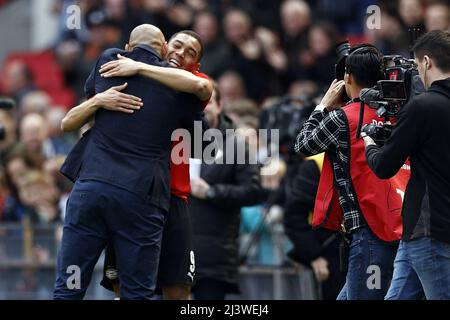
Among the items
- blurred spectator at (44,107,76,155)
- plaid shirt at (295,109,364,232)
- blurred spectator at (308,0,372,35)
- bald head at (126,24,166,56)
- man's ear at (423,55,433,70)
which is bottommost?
plaid shirt at (295,109,364,232)

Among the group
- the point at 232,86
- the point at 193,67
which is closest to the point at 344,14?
the point at 232,86

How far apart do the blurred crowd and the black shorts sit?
2.83 meters

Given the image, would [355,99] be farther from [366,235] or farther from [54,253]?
[54,253]

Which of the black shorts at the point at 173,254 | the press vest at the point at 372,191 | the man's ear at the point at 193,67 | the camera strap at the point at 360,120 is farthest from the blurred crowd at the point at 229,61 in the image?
the camera strap at the point at 360,120

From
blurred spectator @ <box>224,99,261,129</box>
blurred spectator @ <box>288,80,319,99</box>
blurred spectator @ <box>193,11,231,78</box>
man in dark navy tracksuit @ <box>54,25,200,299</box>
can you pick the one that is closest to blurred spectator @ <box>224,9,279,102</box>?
blurred spectator @ <box>193,11,231,78</box>

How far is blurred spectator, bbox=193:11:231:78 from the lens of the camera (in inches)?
595

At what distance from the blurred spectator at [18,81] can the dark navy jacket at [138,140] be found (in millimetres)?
8915

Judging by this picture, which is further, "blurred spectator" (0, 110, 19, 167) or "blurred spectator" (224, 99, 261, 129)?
"blurred spectator" (0, 110, 19, 167)

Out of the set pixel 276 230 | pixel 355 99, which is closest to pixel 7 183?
pixel 276 230

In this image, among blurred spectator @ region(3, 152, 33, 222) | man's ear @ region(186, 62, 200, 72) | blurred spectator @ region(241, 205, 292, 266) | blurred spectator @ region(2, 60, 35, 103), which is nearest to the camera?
man's ear @ region(186, 62, 200, 72)

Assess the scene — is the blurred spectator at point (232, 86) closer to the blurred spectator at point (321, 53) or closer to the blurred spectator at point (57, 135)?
the blurred spectator at point (321, 53)

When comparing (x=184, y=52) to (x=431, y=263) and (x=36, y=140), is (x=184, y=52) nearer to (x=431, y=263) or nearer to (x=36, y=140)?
(x=431, y=263)

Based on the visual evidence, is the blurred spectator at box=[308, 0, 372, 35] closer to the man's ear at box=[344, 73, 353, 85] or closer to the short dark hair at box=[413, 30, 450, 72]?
the man's ear at box=[344, 73, 353, 85]

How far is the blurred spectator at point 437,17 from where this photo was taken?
40.9ft
